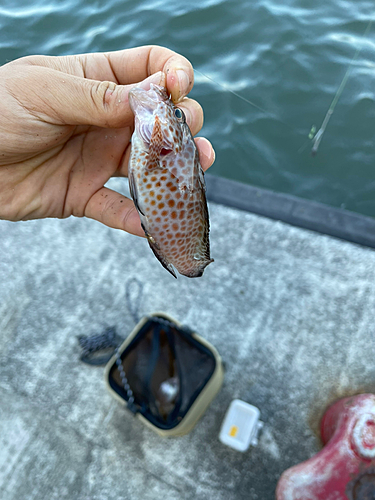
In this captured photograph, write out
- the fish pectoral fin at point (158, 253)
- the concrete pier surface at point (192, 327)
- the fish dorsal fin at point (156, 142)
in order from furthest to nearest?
the concrete pier surface at point (192, 327) → the fish pectoral fin at point (158, 253) → the fish dorsal fin at point (156, 142)

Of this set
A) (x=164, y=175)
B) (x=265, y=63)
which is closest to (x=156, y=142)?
(x=164, y=175)

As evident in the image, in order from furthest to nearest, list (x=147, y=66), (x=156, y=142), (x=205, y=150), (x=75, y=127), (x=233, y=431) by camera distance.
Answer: (x=233, y=431)
(x=75, y=127)
(x=147, y=66)
(x=205, y=150)
(x=156, y=142)

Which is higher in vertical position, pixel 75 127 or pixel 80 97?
A: pixel 80 97

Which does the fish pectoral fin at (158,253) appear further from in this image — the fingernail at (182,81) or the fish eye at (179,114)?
the fingernail at (182,81)

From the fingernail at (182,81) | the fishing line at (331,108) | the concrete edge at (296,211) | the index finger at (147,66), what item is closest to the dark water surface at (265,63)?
the fishing line at (331,108)

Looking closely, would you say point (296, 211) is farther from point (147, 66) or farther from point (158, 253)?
point (158, 253)

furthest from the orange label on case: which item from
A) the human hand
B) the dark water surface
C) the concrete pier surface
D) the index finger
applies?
the dark water surface
